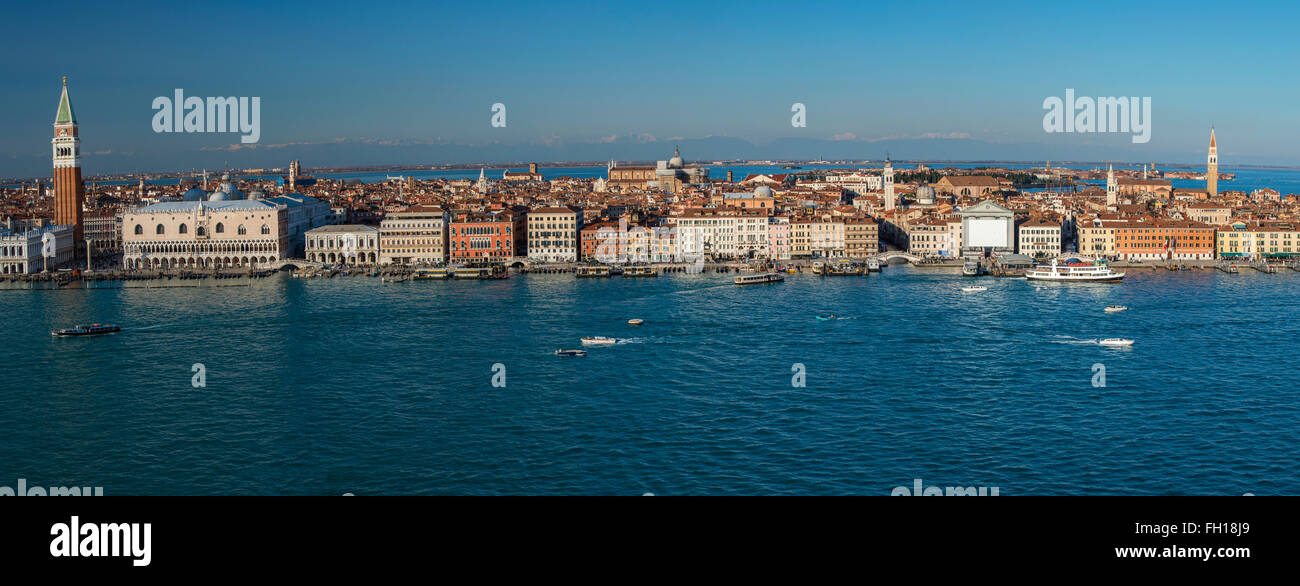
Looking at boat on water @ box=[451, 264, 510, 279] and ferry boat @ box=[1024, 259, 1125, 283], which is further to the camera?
boat on water @ box=[451, 264, 510, 279]

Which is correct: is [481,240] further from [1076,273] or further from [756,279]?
[1076,273]

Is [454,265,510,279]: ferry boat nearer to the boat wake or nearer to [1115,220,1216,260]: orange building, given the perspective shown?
the boat wake

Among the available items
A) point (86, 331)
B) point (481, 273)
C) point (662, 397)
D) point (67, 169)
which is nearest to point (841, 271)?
point (481, 273)

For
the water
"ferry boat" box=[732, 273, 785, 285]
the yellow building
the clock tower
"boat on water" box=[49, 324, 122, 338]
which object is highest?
the clock tower

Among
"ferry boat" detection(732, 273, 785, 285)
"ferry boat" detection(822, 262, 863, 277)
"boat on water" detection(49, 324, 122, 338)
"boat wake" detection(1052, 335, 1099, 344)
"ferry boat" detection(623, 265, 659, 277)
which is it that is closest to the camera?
"boat wake" detection(1052, 335, 1099, 344)

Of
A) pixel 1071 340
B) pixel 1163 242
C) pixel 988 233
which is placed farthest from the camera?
pixel 988 233

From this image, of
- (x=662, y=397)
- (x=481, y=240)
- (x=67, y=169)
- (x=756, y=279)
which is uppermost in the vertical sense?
(x=67, y=169)

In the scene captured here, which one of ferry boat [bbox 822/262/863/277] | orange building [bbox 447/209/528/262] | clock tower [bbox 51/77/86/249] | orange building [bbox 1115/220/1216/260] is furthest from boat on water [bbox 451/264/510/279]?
orange building [bbox 1115/220/1216/260]
